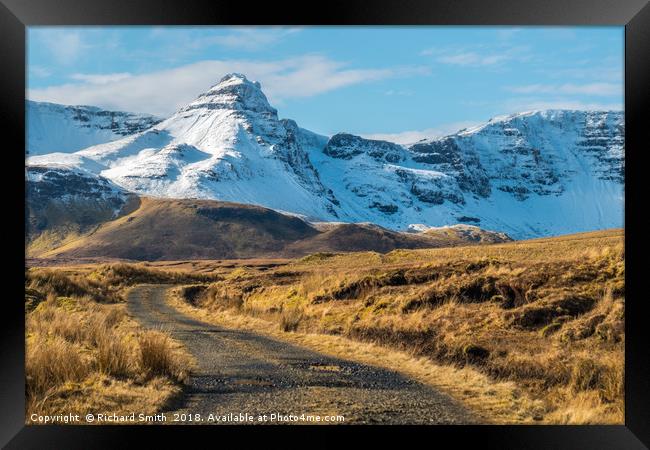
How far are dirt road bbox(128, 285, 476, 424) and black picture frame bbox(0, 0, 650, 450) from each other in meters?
0.95

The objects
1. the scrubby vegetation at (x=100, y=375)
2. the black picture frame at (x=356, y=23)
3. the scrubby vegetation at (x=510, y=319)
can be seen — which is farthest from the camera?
the scrubby vegetation at (x=510, y=319)

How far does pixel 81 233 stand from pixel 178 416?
560 ft

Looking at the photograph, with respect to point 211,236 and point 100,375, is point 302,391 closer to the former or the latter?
point 100,375

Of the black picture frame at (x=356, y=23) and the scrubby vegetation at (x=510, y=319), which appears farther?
the scrubby vegetation at (x=510, y=319)

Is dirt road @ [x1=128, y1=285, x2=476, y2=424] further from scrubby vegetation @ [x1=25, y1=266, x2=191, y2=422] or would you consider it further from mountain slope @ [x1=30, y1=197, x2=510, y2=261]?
mountain slope @ [x1=30, y1=197, x2=510, y2=261]

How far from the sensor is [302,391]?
342 inches

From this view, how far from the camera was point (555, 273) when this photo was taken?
16.4m

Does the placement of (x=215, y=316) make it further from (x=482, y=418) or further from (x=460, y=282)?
(x=482, y=418)

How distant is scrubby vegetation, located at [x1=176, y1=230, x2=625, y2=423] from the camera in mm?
8945

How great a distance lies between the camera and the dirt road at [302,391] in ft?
24.5

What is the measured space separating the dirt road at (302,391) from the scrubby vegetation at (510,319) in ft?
4.35

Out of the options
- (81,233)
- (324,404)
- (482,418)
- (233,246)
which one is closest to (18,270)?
(324,404)

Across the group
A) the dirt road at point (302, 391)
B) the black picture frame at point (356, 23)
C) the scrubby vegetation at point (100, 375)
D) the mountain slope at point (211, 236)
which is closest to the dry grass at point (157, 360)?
the scrubby vegetation at point (100, 375)

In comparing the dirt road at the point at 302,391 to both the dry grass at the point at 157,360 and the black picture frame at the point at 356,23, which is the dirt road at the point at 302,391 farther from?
the black picture frame at the point at 356,23
